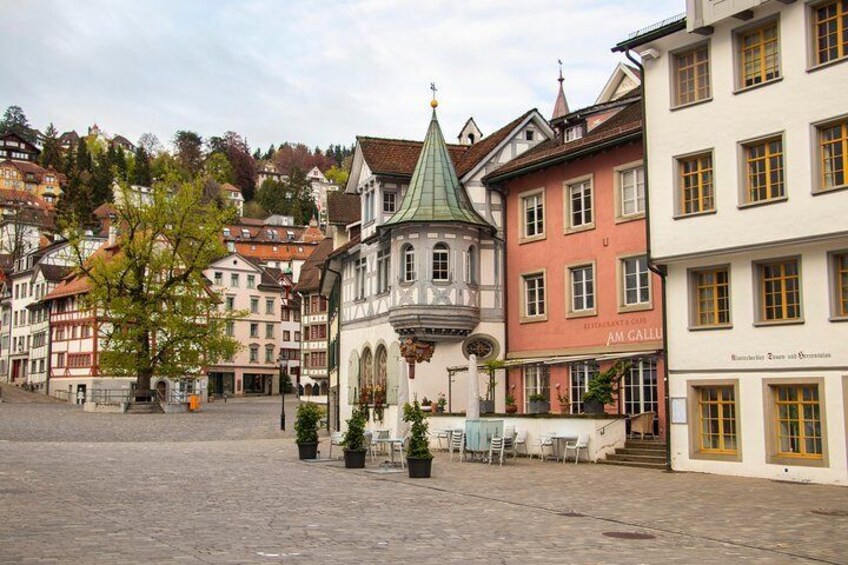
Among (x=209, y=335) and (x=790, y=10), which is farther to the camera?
(x=209, y=335)

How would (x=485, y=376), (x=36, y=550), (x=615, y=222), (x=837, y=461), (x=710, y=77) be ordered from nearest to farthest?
(x=36, y=550) → (x=837, y=461) → (x=710, y=77) → (x=615, y=222) → (x=485, y=376)

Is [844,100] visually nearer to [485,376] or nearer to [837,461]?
[837,461]

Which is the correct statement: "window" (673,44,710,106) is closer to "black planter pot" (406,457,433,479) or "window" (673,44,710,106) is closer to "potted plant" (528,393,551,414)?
"potted plant" (528,393,551,414)

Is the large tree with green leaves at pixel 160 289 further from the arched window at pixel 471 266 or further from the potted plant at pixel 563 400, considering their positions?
the potted plant at pixel 563 400

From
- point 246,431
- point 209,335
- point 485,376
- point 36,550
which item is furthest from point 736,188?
point 209,335

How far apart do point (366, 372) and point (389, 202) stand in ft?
21.9

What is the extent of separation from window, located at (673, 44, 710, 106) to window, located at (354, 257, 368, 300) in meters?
17.7

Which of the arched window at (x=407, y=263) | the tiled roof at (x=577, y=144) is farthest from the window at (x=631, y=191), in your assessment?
the arched window at (x=407, y=263)

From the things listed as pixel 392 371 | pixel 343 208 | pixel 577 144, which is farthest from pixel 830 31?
pixel 343 208

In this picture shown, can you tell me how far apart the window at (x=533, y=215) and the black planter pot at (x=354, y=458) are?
11297mm

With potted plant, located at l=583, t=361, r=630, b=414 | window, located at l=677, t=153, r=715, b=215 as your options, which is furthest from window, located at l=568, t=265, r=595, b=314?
window, located at l=677, t=153, r=715, b=215

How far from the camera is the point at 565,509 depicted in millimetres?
16859

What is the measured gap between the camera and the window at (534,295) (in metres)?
33.8

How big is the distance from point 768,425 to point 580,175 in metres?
11.3
